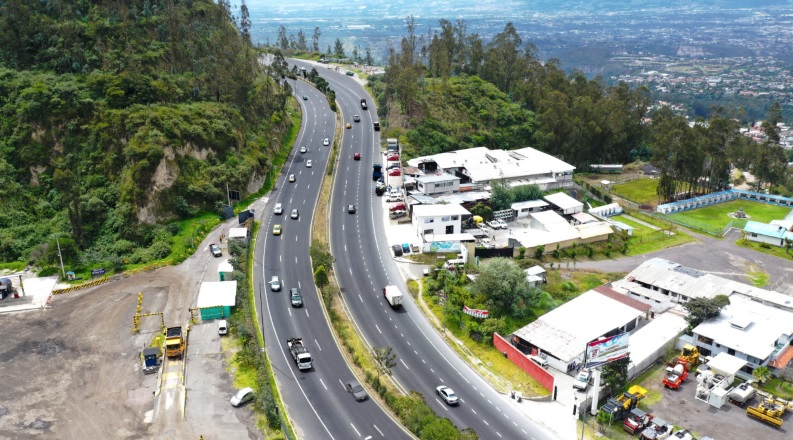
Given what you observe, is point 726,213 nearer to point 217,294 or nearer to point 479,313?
point 479,313

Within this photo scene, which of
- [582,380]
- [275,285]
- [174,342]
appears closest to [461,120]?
[275,285]

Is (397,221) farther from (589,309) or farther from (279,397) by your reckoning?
(279,397)

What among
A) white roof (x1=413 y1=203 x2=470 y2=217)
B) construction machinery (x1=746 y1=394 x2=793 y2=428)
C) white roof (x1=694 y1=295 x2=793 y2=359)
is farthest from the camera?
white roof (x1=413 y1=203 x2=470 y2=217)

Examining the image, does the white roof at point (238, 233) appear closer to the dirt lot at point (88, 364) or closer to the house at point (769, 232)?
the dirt lot at point (88, 364)

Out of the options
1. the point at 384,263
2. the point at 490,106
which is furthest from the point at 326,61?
the point at 384,263

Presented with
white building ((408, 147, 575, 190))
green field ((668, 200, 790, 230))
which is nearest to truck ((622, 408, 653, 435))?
white building ((408, 147, 575, 190))

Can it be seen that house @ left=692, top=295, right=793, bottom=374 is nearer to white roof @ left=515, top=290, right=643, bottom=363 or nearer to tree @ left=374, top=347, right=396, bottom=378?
white roof @ left=515, top=290, right=643, bottom=363

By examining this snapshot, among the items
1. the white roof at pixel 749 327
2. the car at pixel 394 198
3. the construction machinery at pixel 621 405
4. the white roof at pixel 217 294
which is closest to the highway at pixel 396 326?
the car at pixel 394 198
